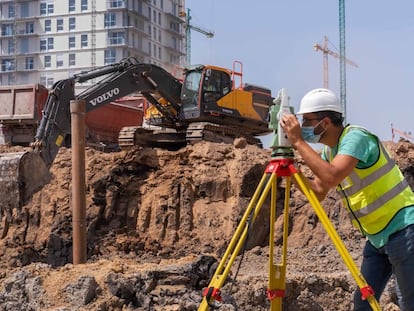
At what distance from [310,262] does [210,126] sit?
4688 mm

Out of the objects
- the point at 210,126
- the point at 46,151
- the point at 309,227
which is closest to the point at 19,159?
the point at 46,151

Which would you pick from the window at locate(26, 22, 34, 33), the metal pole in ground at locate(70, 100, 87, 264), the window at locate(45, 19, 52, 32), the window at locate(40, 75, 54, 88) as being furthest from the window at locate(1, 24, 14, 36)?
the metal pole in ground at locate(70, 100, 87, 264)

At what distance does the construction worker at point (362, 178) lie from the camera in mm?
3227

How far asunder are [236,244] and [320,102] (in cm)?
83

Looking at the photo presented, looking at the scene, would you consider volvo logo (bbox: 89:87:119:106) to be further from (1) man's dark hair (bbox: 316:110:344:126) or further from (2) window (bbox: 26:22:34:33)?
(2) window (bbox: 26:22:34:33)

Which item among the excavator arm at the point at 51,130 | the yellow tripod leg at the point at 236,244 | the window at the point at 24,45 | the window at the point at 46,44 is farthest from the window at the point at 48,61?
the yellow tripod leg at the point at 236,244

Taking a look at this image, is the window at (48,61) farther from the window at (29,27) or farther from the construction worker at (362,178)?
the construction worker at (362,178)

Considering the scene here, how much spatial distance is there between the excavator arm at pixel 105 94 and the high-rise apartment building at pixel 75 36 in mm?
47185

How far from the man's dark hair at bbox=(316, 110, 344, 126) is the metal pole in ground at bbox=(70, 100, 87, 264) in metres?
6.15

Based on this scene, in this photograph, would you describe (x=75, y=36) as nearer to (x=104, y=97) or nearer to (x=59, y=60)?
→ (x=59, y=60)

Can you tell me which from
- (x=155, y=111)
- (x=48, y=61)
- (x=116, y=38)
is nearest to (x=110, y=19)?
(x=116, y=38)

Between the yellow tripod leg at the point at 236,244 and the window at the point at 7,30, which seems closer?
the yellow tripod leg at the point at 236,244

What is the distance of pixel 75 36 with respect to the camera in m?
64.5

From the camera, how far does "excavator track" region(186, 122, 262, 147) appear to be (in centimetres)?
1394
